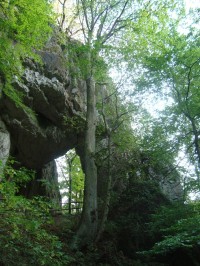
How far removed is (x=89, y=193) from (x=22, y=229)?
15.8 feet

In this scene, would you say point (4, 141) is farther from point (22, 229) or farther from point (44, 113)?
point (22, 229)

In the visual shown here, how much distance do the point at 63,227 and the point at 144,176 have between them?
13.7 ft

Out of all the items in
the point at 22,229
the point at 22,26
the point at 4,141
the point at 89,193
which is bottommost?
the point at 22,229

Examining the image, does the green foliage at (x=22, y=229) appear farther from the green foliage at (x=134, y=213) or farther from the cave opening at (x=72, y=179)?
the cave opening at (x=72, y=179)

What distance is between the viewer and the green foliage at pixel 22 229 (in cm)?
441

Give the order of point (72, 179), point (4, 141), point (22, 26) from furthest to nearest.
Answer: point (72, 179) → point (4, 141) → point (22, 26)

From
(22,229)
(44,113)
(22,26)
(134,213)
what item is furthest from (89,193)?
(22,26)

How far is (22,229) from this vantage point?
5.14m

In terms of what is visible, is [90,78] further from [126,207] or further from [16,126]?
[126,207]

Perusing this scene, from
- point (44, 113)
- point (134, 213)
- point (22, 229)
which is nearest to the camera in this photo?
point (22, 229)

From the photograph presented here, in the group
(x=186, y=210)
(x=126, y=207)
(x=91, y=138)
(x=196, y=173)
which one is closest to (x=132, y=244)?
(x=126, y=207)

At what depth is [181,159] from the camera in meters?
10.5

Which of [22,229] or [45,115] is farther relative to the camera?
[45,115]

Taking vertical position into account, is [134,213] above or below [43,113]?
below
